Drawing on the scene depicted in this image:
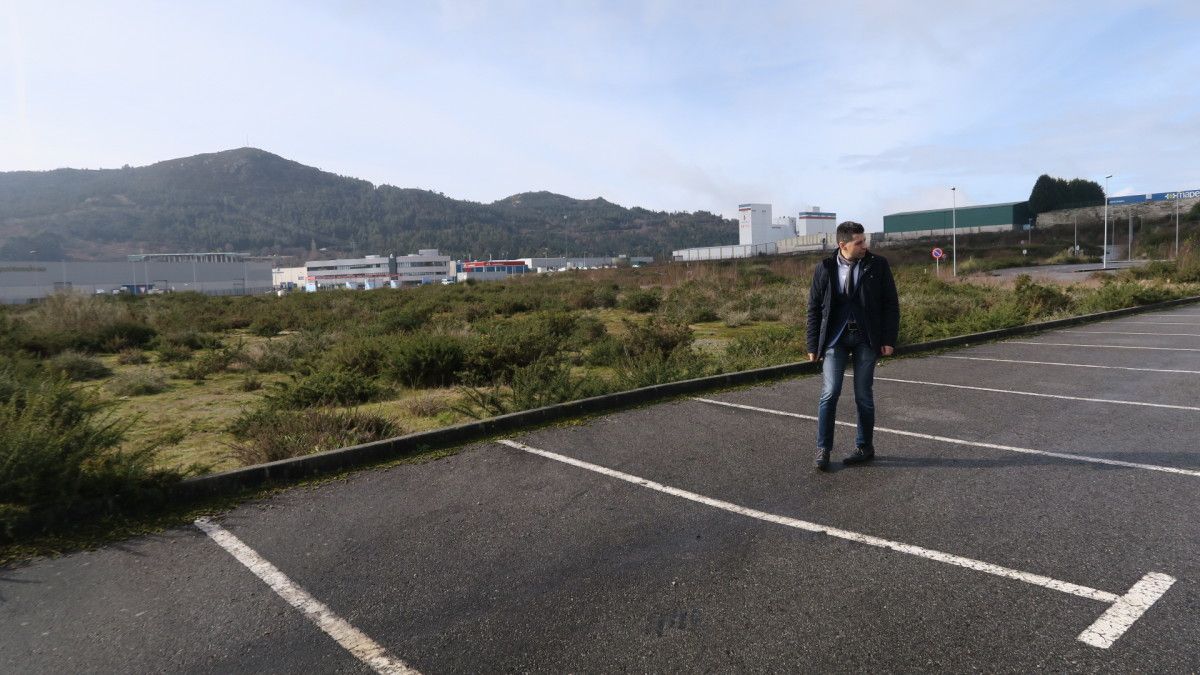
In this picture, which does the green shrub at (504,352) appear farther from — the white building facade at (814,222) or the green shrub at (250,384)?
the white building facade at (814,222)

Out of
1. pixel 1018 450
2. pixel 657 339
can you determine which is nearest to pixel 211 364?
pixel 657 339

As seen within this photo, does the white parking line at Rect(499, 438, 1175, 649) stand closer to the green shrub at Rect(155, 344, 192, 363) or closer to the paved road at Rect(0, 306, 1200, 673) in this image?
the paved road at Rect(0, 306, 1200, 673)

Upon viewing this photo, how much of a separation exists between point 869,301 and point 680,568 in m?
2.84

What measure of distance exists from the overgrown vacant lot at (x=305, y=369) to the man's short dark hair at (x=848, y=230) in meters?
3.57

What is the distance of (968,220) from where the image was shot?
317 ft

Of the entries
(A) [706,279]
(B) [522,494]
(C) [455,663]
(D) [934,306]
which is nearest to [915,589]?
(C) [455,663]

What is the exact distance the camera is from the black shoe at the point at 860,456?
5535 mm

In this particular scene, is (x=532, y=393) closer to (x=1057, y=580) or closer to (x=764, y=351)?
(x=764, y=351)

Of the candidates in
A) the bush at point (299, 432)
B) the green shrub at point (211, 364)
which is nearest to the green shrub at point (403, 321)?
the green shrub at point (211, 364)

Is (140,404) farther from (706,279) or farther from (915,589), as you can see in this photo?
(706,279)

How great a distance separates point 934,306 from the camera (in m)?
16.6

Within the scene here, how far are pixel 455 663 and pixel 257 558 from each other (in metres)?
1.86

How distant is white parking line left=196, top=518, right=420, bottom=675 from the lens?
2920 mm

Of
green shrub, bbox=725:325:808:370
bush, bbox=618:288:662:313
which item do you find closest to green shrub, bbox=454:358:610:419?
green shrub, bbox=725:325:808:370
